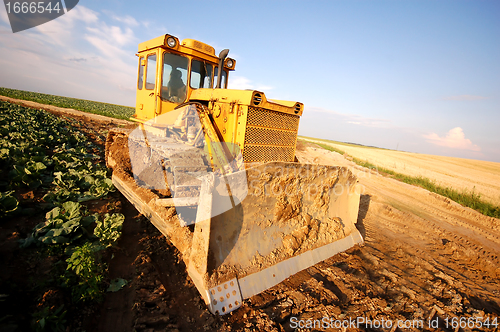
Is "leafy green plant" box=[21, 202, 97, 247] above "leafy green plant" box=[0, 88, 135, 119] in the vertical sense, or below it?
below

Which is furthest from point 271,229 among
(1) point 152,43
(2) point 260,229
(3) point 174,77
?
(1) point 152,43

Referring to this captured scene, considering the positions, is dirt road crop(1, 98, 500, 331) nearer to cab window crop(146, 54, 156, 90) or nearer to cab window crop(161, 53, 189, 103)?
cab window crop(161, 53, 189, 103)

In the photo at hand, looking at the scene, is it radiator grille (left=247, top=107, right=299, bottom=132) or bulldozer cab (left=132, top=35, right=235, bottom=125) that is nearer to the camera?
radiator grille (left=247, top=107, right=299, bottom=132)

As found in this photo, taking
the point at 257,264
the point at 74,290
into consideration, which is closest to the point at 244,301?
the point at 257,264

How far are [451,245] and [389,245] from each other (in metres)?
1.37

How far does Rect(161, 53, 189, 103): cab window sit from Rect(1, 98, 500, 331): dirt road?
250 cm

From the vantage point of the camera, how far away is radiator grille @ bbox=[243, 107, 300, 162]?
387 cm

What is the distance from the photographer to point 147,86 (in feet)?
18.4

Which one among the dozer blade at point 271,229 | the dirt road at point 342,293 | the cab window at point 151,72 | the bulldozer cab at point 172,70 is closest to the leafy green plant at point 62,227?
the dirt road at point 342,293

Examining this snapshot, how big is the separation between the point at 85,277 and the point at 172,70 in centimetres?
405

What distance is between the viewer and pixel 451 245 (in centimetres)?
500

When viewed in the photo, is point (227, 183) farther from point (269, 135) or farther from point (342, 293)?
point (342, 293)

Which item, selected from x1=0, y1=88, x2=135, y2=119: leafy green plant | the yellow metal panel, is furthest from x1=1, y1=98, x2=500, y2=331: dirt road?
x1=0, y1=88, x2=135, y2=119: leafy green plant

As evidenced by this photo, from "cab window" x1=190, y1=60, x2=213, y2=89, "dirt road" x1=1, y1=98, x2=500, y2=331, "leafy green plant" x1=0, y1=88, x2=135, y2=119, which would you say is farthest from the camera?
"leafy green plant" x1=0, y1=88, x2=135, y2=119
